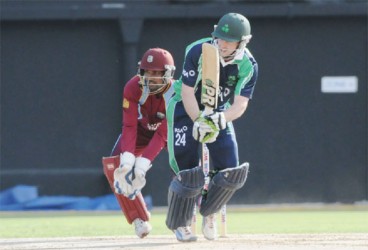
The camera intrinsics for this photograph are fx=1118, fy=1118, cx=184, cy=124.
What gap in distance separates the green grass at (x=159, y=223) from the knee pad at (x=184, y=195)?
179cm

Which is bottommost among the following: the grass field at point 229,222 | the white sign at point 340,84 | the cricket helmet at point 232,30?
the grass field at point 229,222

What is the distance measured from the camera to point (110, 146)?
15227 millimetres

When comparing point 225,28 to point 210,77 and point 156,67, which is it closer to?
point 210,77

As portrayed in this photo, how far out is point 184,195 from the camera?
332 inches

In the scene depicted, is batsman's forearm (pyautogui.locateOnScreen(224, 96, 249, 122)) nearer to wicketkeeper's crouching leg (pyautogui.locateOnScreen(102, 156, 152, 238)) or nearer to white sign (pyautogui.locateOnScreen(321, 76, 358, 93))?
wicketkeeper's crouching leg (pyautogui.locateOnScreen(102, 156, 152, 238))

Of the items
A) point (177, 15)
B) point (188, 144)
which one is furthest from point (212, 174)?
point (177, 15)

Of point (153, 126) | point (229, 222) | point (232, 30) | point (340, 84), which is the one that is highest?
point (232, 30)

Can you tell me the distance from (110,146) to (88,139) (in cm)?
32

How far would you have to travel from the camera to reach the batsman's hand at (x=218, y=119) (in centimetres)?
811

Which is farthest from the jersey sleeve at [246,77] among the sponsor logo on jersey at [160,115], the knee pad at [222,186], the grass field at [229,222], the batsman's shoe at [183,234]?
the grass field at [229,222]

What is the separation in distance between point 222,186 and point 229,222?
12.0 feet

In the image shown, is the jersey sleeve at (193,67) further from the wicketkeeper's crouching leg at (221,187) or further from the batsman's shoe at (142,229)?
the batsman's shoe at (142,229)

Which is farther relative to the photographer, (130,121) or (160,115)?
(160,115)

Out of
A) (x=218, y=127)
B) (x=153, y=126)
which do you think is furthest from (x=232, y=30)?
(x=153, y=126)
